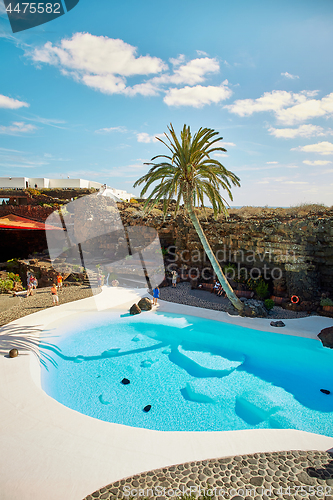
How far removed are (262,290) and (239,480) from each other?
388 inches

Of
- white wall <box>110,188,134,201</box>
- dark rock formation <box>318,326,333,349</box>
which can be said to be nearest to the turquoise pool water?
dark rock formation <box>318,326,333,349</box>

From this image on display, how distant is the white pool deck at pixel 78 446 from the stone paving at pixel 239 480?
0.21 meters

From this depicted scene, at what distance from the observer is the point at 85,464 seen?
4.59 meters

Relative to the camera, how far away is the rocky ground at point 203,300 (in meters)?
12.0

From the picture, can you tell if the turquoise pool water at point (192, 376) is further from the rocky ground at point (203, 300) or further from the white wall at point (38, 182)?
the white wall at point (38, 182)

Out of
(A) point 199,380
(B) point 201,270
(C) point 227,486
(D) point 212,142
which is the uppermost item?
(D) point 212,142

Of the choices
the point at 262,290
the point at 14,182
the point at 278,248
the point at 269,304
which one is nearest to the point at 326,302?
the point at 269,304

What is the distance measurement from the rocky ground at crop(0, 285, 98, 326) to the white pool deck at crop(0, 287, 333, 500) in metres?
5.78

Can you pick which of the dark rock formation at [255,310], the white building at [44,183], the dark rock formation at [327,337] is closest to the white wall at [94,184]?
the white building at [44,183]

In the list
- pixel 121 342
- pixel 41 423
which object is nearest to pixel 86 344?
pixel 121 342

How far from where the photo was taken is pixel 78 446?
4.99 meters

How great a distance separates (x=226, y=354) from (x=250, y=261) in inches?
262

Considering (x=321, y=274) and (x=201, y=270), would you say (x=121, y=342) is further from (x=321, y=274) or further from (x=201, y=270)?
Answer: (x=321, y=274)

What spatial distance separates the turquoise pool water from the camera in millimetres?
6211
